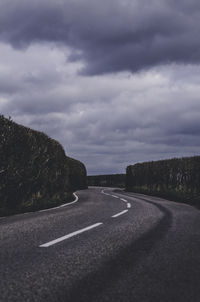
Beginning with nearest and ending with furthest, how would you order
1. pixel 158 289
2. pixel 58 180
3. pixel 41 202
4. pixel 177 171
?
pixel 158 289 → pixel 41 202 → pixel 58 180 → pixel 177 171

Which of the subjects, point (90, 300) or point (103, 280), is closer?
point (90, 300)

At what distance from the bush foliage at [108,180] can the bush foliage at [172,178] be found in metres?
19.8

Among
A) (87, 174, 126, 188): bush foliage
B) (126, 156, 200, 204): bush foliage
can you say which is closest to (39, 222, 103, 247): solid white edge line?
(126, 156, 200, 204): bush foliage

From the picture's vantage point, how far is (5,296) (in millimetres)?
3164

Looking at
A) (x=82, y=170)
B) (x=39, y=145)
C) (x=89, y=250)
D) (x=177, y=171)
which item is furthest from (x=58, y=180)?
(x=82, y=170)

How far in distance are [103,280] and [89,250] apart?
1596 millimetres

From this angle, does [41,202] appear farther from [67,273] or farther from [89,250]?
[67,273]

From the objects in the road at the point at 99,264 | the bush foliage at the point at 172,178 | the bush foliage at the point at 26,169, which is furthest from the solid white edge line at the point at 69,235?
the bush foliage at the point at 172,178

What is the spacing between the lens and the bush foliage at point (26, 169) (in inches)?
496

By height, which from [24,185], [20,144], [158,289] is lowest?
[158,289]

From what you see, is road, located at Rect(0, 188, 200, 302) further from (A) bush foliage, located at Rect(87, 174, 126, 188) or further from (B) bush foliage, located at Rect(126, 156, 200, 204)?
(A) bush foliage, located at Rect(87, 174, 126, 188)

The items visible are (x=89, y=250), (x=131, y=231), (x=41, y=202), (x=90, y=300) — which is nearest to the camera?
(x=90, y=300)

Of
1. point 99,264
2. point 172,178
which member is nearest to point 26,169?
point 99,264

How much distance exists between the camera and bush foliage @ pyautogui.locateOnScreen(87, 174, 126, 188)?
58431 mm
